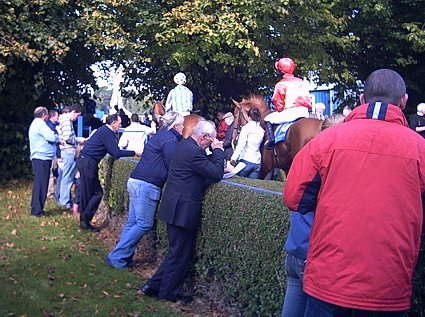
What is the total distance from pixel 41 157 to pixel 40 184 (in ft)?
1.61

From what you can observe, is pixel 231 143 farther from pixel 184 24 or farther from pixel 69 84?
pixel 69 84

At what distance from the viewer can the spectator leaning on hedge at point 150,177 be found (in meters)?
8.27

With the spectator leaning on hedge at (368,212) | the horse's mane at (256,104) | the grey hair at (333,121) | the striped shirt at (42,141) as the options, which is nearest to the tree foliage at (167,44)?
the striped shirt at (42,141)

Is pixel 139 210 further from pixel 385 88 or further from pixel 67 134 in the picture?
pixel 67 134

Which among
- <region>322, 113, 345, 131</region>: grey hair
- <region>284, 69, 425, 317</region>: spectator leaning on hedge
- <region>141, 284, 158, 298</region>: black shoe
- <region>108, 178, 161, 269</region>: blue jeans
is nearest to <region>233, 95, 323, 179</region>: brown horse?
<region>108, 178, 161, 269</region>: blue jeans

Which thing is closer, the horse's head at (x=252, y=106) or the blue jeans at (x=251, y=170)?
the blue jeans at (x=251, y=170)

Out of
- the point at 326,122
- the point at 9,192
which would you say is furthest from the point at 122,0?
the point at 326,122

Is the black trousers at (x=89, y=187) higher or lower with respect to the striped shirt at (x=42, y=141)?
lower

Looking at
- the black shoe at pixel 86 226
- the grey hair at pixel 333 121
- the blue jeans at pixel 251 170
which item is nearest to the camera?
the grey hair at pixel 333 121

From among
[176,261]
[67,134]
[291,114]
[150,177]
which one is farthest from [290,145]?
[67,134]

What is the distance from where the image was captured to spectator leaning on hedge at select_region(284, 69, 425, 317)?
339cm

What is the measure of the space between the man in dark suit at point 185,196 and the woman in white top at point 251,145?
4.65 meters

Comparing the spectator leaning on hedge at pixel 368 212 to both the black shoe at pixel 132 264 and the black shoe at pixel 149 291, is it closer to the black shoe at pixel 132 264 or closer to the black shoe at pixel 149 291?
the black shoe at pixel 149 291

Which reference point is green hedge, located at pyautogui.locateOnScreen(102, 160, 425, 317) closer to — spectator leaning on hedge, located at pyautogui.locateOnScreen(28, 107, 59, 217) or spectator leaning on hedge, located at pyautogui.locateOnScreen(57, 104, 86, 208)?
spectator leaning on hedge, located at pyautogui.locateOnScreen(28, 107, 59, 217)
